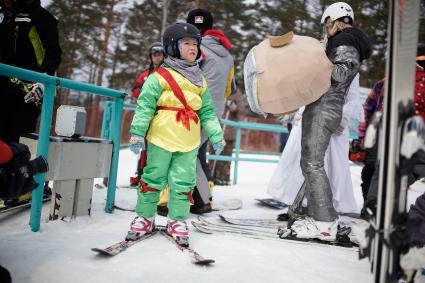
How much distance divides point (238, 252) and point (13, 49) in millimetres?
2440

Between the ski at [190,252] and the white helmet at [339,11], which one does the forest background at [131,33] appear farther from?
the ski at [190,252]

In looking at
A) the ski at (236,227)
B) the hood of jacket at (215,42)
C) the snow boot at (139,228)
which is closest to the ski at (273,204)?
the ski at (236,227)

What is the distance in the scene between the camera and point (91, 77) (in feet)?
72.0

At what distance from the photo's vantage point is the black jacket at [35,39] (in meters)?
3.06

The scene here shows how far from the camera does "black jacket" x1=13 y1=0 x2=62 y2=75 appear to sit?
3.06 meters

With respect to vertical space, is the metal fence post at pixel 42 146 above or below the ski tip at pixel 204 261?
above

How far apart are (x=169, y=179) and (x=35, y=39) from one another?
1.76 meters

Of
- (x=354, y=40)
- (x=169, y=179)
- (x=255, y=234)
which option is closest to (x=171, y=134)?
(x=169, y=179)

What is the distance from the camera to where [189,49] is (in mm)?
2623

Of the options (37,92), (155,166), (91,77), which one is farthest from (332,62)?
(91,77)

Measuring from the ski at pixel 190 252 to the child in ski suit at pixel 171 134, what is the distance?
4cm

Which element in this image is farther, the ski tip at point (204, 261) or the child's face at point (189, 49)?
the child's face at point (189, 49)

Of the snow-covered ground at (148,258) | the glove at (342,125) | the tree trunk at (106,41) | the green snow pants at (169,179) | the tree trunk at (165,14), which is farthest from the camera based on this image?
the tree trunk at (106,41)

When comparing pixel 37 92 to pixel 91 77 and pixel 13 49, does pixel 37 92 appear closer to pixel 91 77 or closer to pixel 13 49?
pixel 13 49
